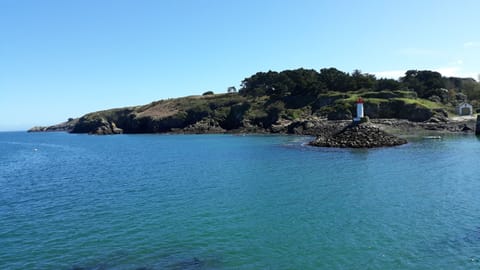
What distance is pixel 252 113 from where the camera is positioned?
115 metres

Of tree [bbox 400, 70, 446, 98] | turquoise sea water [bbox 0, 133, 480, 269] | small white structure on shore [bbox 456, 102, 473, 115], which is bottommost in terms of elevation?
turquoise sea water [bbox 0, 133, 480, 269]

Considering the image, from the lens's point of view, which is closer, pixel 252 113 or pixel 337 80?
pixel 252 113

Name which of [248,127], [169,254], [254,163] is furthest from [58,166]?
[248,127]

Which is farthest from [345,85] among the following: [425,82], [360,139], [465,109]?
[360,139]

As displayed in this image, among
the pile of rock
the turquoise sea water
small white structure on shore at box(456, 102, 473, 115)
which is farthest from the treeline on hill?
the turquoise sea water

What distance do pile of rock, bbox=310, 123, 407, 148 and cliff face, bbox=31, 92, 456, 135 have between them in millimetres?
25857

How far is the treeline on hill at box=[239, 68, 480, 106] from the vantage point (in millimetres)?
113625

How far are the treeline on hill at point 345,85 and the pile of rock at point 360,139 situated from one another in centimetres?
5361

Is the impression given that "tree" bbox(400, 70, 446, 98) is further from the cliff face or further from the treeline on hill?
the cliff face

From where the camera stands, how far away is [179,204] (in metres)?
24.8

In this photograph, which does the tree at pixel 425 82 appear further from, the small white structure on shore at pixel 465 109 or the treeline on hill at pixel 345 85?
the small white structure on shore at pixel 465 109

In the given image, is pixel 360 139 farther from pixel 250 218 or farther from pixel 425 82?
pixel 425 82

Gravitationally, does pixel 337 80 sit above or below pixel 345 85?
above

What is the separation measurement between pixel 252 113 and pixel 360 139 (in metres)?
58.4
